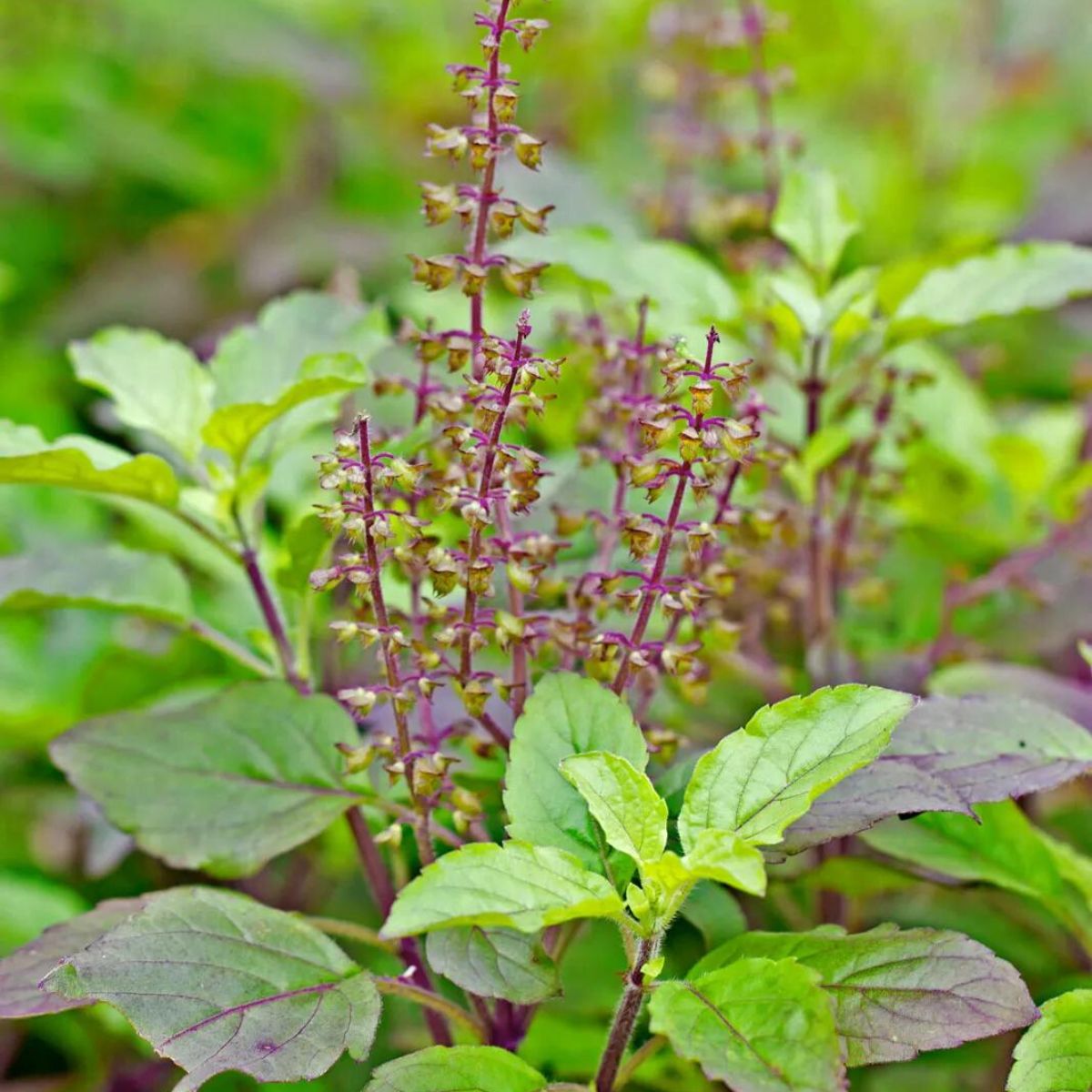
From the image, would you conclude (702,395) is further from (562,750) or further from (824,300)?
(824,300)

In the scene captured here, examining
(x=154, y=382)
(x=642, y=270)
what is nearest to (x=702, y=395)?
(x=642, y=270)

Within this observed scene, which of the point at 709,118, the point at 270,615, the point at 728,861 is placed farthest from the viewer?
the point at 709,118

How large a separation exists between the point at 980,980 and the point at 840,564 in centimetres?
57

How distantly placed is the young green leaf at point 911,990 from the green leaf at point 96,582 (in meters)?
0.60

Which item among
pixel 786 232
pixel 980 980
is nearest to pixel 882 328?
pixel 786 232

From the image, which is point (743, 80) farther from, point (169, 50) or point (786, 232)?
point (169, 50)

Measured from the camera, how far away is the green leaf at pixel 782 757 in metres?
0.82

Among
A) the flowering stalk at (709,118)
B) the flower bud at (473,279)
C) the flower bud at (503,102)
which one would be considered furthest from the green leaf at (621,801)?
the flowering stalk at (709,118)

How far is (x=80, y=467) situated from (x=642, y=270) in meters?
0.55

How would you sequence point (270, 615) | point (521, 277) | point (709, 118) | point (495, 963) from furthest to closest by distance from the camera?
1. point (709, 118)
2. point (270, 615)
3. point (521, 277)
4. point (495, 963)

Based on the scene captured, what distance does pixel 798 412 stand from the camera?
4.79 feet

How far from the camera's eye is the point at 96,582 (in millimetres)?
1149

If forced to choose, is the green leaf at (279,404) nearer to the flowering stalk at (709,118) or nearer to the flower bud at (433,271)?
the flower bud at (433,271)

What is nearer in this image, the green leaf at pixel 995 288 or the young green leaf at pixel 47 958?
the young green leaf at pixel 47 958
